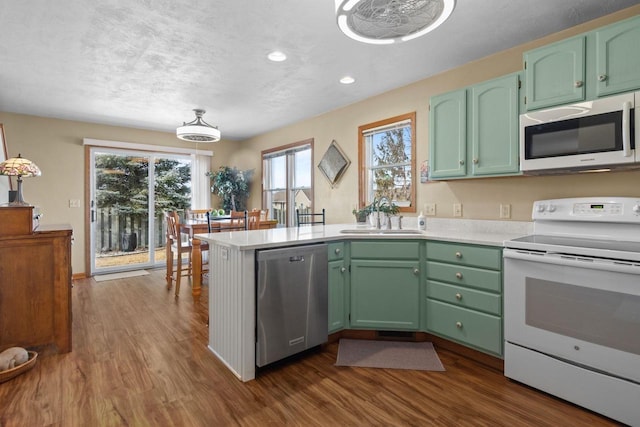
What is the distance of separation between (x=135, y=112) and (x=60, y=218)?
2005 millimetres

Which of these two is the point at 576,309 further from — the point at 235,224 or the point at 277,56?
the point at 235,224

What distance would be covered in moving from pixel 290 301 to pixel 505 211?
1904 mm

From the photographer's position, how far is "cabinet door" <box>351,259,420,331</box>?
2.58 metres

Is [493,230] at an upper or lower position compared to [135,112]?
lower

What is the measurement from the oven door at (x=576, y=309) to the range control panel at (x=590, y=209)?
1.80 ft

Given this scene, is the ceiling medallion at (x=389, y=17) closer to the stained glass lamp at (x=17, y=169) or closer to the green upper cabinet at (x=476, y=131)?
the green upper cabinet at (x=476, y=131)

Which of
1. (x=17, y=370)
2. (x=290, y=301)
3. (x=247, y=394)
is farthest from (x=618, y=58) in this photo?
(x=17, y=370)

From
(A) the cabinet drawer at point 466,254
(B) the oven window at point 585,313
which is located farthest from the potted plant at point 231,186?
(B) the oven window at point 585,313

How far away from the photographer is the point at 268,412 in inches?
70.6

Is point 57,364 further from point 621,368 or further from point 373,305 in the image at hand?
point 621,368

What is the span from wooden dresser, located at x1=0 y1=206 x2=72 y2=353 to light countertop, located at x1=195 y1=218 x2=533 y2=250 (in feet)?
3.76

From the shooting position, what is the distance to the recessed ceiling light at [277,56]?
274cm

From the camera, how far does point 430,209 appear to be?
3.25m

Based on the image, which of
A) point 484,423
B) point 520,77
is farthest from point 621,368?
point 520,77
